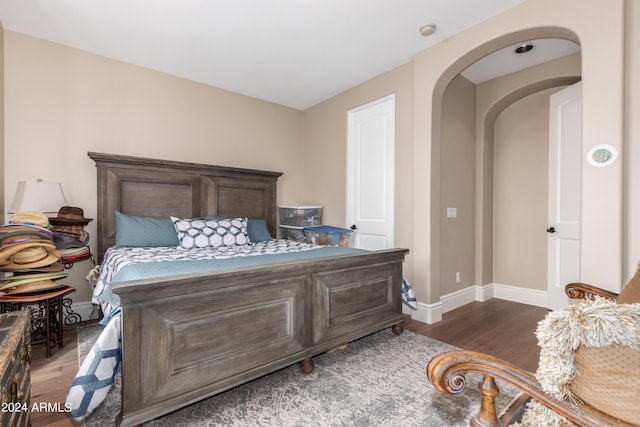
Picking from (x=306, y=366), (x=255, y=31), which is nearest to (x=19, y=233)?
(x=306, y=366)

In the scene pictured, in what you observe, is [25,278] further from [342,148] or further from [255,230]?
[342,148]

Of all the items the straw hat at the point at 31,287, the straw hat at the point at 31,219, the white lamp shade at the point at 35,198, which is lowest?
the straw hat at the point at 31,287

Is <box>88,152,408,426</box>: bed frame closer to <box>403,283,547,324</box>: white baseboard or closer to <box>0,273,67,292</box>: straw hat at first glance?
<box>403,283,547,324</box>: white baseboard

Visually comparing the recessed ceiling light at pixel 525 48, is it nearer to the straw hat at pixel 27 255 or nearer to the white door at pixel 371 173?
the white door at pixel 371 173

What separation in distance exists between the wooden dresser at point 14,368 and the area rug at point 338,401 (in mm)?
588

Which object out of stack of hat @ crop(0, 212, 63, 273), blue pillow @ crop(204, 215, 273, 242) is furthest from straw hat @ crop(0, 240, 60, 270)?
blue pillow @ crop(204, 215, 273, 242)

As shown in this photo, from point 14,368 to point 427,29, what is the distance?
321 cm

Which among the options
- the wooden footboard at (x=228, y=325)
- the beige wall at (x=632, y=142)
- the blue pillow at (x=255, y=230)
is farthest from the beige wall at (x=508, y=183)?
the blue pillow at (x=255, y=230)

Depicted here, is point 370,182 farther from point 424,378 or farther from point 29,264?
point 29,264

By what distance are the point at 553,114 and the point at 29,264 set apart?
4.89 metres

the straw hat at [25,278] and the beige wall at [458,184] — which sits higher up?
the beige wall at [458,184]

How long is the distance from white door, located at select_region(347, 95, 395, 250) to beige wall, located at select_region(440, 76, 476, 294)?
22.1 inches

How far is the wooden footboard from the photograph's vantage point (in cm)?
131

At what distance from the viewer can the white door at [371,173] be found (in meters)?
3.33
